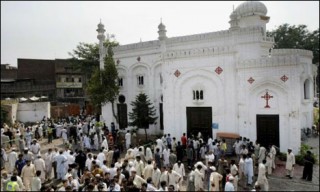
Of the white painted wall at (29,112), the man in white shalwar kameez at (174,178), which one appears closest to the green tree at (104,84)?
the white painted wall at (29,112)

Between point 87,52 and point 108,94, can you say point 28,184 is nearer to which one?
point 108,94

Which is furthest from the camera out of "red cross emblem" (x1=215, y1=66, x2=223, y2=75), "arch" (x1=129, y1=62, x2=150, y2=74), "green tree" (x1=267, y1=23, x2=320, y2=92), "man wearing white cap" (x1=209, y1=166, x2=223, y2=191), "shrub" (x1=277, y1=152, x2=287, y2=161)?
"green tree" (x1=267, y1=23, x2=320, y2=92)

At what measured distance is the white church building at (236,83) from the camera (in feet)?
50.2

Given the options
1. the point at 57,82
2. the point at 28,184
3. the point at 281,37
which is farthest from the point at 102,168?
the point at 281,37

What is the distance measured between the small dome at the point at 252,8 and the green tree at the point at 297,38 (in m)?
18.3

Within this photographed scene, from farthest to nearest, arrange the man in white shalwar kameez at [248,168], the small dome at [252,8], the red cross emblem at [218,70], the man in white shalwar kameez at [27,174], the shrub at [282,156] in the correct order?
the small dome at [252,8] < the red cross emblem at [218,70] < the shrub at [282,156] < the man in white shalwar kameez at [248,168] < the man in white shalwar kameez at [27,174]

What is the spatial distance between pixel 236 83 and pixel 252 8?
7.09 m

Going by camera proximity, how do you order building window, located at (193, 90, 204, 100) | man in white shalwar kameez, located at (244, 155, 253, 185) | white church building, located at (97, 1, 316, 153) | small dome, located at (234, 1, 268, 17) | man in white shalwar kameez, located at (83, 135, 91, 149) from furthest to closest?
small dome, located at (234, 1, 268, 17), building window, located at (193, 90, 204, 100), man in white shalwar kameez, located at (83, 135, 91, 149), white church building, located at (97, 1, 316, 153), man in white shalwar kameez, located at (244, 155, 253, 185)

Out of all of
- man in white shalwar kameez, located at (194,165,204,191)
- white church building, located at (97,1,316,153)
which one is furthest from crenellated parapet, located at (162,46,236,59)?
man in white shalwar kameez, located at (194,165,204,191)

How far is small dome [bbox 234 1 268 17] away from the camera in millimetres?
20922

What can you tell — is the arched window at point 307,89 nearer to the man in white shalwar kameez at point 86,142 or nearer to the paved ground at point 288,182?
the paved ground at point 288,182

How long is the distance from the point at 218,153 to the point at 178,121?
16.5ft

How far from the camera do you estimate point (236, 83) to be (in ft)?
54.6

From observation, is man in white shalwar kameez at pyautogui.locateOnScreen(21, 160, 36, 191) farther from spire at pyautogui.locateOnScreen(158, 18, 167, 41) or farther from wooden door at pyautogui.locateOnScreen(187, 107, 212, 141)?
spire at pyautogui.locateOnScreen(158, 18, 167, 41)
